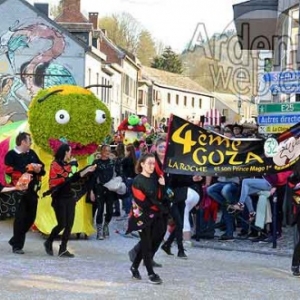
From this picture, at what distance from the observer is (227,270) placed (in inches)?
317

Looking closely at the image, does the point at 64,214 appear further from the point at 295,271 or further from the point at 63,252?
the point at 295,271

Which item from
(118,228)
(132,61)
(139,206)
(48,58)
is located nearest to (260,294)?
(139,206)

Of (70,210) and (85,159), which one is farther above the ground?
(85,159)

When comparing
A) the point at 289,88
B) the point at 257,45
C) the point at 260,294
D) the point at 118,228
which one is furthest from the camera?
the point at 257,45

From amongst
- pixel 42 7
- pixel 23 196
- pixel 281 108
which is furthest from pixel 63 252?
pixel 42 7

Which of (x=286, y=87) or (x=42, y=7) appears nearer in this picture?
(x=286, y=87)

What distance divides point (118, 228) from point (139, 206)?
4.84 meters

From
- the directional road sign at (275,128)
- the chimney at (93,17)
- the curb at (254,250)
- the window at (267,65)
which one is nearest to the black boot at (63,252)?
the curb at (254,250)

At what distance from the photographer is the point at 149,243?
7.23m

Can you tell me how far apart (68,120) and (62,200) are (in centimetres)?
162

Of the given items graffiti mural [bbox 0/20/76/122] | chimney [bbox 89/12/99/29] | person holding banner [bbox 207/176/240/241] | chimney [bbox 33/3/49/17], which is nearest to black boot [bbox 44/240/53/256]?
person holding banner [bbox 207/176/240/241]

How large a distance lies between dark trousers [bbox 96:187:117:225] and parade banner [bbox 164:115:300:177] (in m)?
1.99

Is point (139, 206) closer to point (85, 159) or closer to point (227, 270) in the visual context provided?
point (227, 270)

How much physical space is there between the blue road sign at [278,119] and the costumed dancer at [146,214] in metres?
3.67
